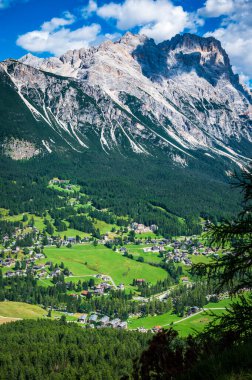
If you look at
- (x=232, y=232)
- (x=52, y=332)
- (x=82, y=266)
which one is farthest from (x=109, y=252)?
(x=232, y=232)

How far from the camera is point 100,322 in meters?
119

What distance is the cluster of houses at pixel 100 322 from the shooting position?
384 ft

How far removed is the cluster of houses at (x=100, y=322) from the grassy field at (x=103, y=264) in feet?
111

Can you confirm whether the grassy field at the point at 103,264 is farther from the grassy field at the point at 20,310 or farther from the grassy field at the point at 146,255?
the grassy field at the point at 20,310

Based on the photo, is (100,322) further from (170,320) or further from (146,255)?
(146,255)

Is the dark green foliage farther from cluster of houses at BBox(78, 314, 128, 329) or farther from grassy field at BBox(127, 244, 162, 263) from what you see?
grassy field at BBox(127, 244, 162, 263)

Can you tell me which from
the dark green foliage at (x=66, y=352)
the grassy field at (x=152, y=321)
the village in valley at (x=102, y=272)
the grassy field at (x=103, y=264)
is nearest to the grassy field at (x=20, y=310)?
the village in valley at (x=102, y=272)

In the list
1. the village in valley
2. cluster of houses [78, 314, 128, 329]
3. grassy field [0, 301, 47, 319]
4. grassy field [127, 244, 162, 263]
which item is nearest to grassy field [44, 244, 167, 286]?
the village in valley

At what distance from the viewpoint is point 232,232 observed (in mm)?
16672

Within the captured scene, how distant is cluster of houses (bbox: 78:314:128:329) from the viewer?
117 meters

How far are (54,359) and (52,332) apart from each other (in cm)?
1375

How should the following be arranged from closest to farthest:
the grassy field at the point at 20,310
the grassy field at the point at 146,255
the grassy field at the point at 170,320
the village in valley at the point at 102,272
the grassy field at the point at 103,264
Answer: the grassy field at the point at 170,320 < the grassy field at the point at 20,310 < the village in valley at the point at 102,272 < the grassy field at the point at 103,264 < the grassy field at the point at 146,255

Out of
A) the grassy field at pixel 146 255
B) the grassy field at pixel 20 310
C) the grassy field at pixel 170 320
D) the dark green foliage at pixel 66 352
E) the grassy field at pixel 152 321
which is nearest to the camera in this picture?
the dark green foliage at pixel 66 352

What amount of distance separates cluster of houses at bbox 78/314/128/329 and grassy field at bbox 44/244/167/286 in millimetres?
33904
